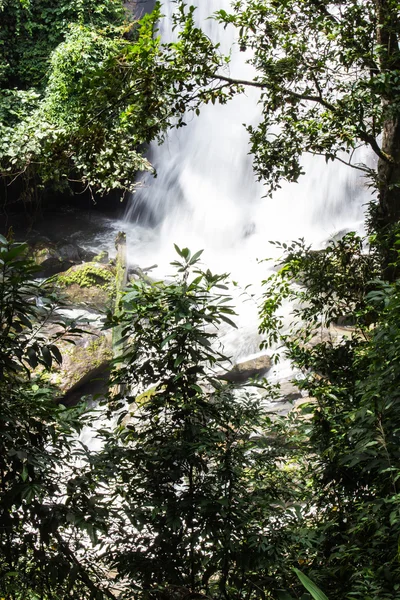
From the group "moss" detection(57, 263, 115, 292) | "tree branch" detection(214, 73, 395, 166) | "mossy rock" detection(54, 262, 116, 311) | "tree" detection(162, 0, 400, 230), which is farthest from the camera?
"moss" detection(57, 263, 115, 292)

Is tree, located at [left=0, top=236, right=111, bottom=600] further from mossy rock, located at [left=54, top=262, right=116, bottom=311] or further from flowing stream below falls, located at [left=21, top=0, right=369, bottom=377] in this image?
flowing stream below falls, located at [left=21, top=0, right=369, bottom=377]

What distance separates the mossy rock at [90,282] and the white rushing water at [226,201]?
63.7 inches

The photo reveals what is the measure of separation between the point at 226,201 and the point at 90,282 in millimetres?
4714

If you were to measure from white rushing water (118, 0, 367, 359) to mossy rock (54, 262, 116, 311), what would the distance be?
1617 mm

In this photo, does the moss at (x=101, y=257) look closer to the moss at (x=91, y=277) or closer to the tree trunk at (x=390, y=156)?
the moss at (x=91, y=277)

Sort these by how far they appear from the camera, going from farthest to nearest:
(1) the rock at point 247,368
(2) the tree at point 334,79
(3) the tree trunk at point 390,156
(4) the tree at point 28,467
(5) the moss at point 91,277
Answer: (5) the moss at point 91,277
(1) the rock at point 247,368
(3) the tree trunk at point 390,156
(2) the tree at point 334,79
(4) the tree at point 28,467

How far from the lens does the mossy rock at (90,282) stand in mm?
11039

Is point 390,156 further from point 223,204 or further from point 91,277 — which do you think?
point 223,204

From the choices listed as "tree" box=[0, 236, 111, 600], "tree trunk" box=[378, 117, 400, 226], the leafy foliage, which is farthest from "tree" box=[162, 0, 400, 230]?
"tree" box=[0, 236, 111, 600]

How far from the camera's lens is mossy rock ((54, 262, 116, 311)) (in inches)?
435

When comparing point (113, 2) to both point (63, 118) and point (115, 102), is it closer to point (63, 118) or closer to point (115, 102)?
point (63, 118)

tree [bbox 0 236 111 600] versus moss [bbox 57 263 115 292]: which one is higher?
moss [bbox 57 263 115 292]

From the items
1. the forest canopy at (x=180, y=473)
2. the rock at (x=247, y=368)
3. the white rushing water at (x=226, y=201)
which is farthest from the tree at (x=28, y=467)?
the white rushing water at (x=226, y=201)

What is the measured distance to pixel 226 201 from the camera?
1446cm
